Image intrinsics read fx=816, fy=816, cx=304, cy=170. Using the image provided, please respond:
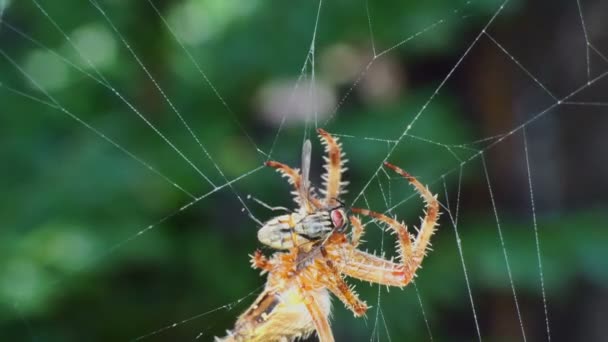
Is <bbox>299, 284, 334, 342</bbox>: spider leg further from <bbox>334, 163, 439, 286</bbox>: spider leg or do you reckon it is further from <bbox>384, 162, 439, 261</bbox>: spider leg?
<bbox>384, 162, 439, 261</bbox>: spider leg

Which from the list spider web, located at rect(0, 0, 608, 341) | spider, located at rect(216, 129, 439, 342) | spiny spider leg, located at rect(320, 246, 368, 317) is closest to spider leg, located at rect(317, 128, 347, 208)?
spider, located at rect(216, 129, 439, 342)

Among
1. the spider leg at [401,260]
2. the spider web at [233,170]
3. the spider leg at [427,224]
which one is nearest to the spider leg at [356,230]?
the spider leg at [401,260]

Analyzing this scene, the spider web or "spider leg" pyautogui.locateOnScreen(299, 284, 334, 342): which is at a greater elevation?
the spider web

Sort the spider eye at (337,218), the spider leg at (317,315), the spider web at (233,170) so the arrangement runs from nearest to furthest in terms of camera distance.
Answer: the spider eye at (337,218), the spider leg at (317,315), the spider web at (233,170)

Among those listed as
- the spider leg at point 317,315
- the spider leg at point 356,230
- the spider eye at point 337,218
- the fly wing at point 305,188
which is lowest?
the spider leg at point 317,315

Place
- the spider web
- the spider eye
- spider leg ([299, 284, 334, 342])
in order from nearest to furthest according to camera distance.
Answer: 1. the spider eye
2. spider leg ([299, 284, 334, 342])
3. the spider web

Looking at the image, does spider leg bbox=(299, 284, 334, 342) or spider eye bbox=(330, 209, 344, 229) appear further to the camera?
spider leg bbox=(299, 284, 334, 342)

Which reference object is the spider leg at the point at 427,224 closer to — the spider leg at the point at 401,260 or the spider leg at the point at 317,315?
the spider leg at the point at 401,260

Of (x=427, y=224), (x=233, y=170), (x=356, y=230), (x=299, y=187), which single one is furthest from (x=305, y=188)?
(x=233, y=170)

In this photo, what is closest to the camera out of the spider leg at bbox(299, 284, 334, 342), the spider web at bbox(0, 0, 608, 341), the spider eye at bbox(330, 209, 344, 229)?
the spider eye at bbox(330, 209, 344, 229)
